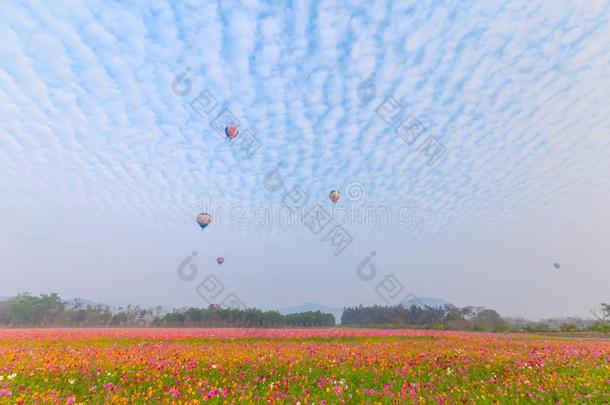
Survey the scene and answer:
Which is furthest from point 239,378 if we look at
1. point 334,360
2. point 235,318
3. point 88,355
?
point 235,318

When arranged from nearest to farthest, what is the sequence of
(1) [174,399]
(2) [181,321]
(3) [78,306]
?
(1) [174,399] < (2) [181,321] < (3) [78,306]

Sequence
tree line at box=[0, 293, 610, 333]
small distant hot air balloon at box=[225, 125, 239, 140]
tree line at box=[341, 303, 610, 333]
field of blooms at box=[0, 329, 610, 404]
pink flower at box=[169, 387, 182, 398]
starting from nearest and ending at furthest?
pink flower at box=[169, 387, 182, 398], field of blooms at box=[0, 329, 610, 404], small distant hot air balloon at box=[225, 125, 239, 140], tree line at box=[341, 303, 610, 333], tree line at box=[0, 293, 610, 333]

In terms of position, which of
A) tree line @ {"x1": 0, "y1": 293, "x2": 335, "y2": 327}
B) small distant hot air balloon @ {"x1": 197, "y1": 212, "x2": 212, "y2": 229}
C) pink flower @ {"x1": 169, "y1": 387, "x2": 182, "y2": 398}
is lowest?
pink flower @ {"x1": 169, "y1": 387, "x2": 182, "y2": 398}

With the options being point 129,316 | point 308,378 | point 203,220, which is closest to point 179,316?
point 129,316

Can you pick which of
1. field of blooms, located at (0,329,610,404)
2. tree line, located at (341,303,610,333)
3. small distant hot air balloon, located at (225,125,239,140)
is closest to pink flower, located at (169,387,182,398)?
field of blooms, located at (0,329,610,404)

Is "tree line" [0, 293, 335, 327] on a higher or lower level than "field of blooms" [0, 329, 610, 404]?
higher

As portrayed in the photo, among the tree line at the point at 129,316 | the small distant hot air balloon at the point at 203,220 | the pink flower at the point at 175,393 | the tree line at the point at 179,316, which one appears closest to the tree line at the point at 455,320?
the tree line at the point at 179,316

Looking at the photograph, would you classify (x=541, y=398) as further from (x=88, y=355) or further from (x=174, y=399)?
(x=88, y=355)

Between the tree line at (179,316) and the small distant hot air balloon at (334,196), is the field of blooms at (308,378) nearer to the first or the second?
the small distant hot air balloon at (334,196)

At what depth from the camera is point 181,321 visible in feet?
192

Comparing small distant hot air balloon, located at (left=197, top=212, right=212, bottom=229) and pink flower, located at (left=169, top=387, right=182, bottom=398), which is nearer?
pink flower, located at (left=169, top=387, right=182, bottom=398)

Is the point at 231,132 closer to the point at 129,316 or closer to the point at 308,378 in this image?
the point at 308,378

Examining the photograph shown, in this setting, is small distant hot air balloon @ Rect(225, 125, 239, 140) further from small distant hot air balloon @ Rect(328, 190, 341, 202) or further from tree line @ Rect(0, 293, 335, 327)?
tree line @ Rect(0, 293, 335, 327)

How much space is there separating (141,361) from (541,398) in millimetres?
8764
